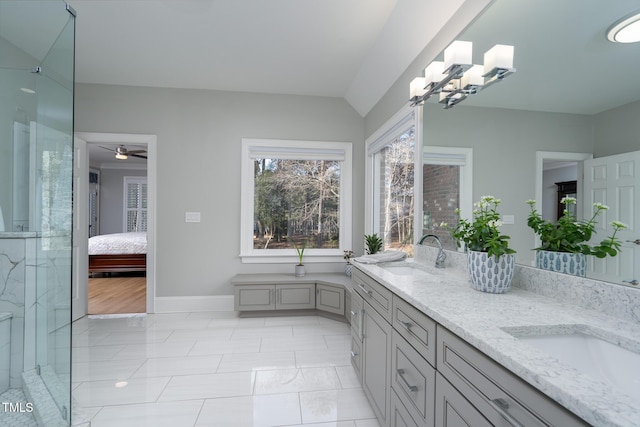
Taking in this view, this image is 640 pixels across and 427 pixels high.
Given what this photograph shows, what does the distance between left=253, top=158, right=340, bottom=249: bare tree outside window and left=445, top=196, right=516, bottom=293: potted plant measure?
249cm

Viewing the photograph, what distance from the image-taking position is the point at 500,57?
1368 millimetres

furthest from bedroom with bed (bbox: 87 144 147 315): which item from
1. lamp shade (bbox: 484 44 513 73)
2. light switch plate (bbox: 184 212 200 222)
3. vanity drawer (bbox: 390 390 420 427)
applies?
lamp shade (bbox: 484 44 513 73)

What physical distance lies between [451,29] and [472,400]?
6.84ft

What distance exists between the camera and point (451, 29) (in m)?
1.87

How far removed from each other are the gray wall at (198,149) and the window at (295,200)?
0.14 metres

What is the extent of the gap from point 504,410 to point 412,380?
1.74ft

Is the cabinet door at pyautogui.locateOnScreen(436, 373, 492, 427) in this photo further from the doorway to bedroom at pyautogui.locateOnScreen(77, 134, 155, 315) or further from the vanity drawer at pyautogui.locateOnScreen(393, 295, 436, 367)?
the doorway to bedroom at pyautogui.locateOnScreen(77, 134, 155, 315)

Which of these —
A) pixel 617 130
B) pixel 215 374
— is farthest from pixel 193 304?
pixel 617 130

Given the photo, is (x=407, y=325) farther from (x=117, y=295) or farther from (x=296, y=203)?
(x=117, y=295)

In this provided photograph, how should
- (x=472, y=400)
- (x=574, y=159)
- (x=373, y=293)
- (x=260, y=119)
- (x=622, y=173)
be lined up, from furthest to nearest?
(x=260, y=119) < (x=373, y=293) < (x=574, y=159) < (x=622, y=173) < (x=472, y=400)

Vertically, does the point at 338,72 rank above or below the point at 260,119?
above

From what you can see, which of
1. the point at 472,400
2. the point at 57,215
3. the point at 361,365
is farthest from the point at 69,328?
the point at 472,400

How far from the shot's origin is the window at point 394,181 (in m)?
2.60

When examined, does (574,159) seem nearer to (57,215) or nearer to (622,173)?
(622,173)
